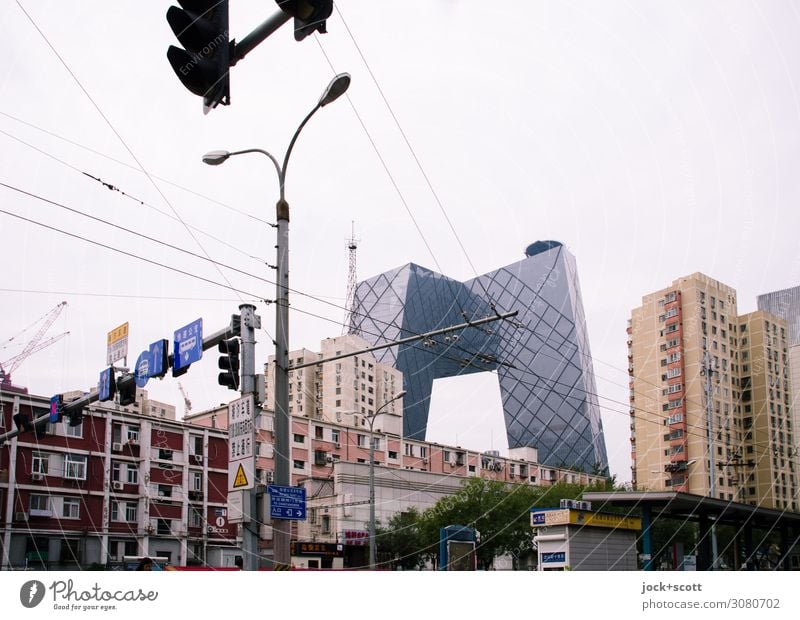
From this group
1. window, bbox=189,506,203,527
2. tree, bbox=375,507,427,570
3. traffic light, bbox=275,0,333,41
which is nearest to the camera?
traffic light, bbox=275,0,333,41

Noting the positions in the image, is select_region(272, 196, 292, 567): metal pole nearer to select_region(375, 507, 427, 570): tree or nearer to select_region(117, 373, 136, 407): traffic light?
select_region(117, 373, 136, 407): traffic light

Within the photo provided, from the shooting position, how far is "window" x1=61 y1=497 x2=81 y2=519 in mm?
28856

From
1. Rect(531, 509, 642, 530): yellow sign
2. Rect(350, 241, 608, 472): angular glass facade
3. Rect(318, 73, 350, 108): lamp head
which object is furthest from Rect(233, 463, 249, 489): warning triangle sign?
Rect(531, 509, 642, 530): yellow sign

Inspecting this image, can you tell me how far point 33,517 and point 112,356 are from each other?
1631 cm

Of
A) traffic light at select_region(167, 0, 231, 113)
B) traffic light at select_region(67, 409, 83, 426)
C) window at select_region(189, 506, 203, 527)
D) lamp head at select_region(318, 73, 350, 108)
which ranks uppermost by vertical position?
lamp head at select_region(318, 73, 350, 108)

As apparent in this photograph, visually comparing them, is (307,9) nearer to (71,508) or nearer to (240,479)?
(240,479)

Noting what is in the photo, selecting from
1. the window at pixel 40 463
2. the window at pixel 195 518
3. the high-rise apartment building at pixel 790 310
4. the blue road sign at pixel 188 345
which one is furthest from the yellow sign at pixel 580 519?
the window at pixel 195 518

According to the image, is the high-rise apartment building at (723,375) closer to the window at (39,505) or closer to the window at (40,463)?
the window at (40,463)

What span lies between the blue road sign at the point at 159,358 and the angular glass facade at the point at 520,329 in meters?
4.17

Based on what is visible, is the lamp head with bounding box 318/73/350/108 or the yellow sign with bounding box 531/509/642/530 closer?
the lamp head with bounding box 318/73/350/108

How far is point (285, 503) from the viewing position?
10.1 metres

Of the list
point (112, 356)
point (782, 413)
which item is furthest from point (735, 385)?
point (112, 356)

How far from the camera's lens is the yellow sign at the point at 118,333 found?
13820mm

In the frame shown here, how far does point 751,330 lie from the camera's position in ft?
57.0
